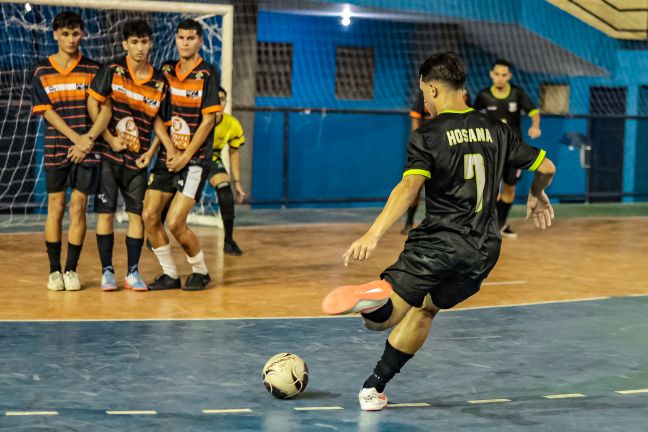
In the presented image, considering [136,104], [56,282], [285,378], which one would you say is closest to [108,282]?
[56,282]

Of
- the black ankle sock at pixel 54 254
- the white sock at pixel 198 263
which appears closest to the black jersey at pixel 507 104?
the white sock at pixel 198 263

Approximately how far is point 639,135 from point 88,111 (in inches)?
677

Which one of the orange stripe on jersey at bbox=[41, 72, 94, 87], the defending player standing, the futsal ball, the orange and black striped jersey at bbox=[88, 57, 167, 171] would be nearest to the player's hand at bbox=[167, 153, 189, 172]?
the orange and black striped jersey at bbox=[88, 57, 167, 171]

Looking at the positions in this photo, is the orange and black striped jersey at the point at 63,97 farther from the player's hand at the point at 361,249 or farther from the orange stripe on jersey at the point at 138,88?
the player's hand at the point at 361,249

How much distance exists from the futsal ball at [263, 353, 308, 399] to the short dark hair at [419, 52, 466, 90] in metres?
1.71

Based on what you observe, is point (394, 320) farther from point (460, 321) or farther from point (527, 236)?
point (527, 236)

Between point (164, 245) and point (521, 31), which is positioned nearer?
point (164, 245)

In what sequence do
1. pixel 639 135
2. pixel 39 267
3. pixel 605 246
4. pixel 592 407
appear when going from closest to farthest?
pixel 592 407, pixel 39 267, pixel 605 246, pixel 639 135

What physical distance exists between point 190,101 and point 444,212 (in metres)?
4.20

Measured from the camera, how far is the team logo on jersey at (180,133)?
9547mm

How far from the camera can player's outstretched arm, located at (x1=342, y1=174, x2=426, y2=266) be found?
16.8 ft

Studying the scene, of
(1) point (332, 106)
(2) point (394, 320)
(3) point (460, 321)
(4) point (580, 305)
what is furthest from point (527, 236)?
(2) point (394, 320)

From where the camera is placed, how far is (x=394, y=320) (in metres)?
5.67

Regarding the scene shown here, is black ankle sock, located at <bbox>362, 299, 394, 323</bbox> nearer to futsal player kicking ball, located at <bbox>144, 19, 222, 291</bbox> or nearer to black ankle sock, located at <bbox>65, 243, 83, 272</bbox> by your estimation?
futsal player kicking ball, located at <bbox>144, 19, 222, 291</bbox>
